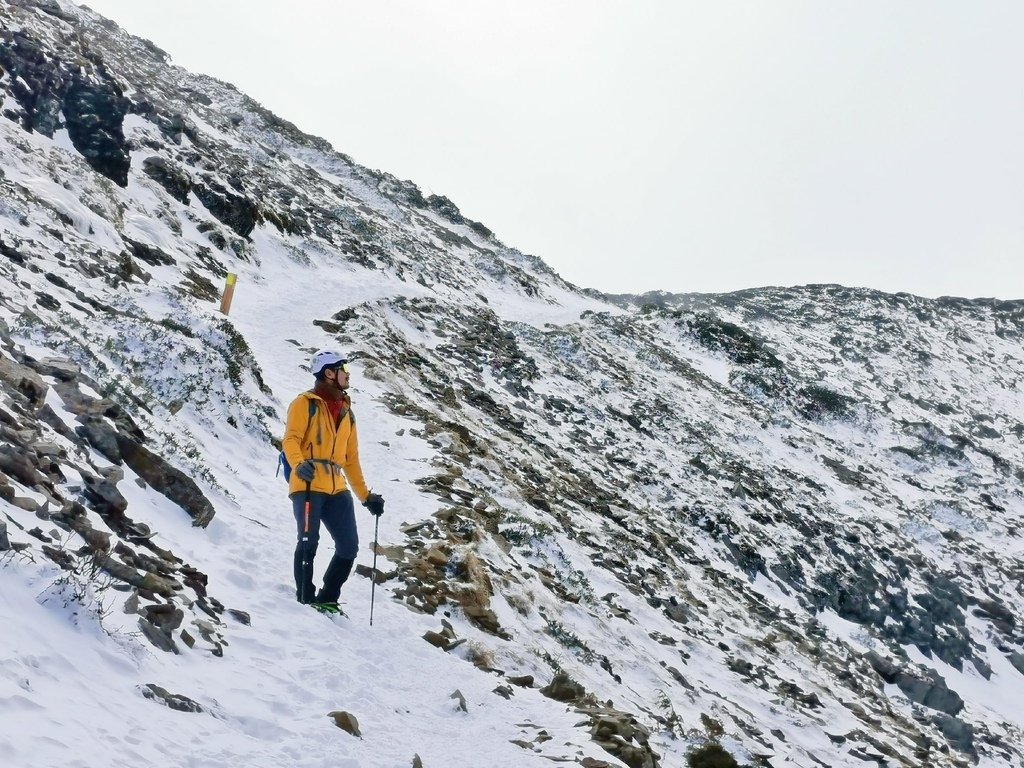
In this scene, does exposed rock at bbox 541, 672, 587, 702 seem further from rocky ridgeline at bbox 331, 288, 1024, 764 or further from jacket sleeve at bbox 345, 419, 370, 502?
jacket sleeve at bbox 345, 419, 370, 502

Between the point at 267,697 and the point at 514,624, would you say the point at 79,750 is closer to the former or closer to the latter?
the point at 267,697

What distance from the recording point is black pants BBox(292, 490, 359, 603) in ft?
22.8

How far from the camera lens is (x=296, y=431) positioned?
22.9ft

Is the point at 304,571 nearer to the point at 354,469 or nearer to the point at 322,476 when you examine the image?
the point at 322,476

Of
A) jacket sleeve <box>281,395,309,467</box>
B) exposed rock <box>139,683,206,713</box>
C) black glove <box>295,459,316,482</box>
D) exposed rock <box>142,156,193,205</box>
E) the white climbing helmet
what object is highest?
exposed rock <box>142,156,193,205</box>

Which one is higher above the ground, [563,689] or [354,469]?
[354,469]

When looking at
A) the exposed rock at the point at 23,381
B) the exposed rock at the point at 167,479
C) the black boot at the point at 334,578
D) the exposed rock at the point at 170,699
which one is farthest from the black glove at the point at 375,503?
the exposed rock at the point at 23,381

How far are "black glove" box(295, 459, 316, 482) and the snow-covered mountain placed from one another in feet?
3.98

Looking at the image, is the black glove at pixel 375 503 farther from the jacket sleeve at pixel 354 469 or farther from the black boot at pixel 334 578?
the black boot at pixel 334 578

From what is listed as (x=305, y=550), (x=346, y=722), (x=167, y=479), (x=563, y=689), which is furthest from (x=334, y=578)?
(x=563, y=689)

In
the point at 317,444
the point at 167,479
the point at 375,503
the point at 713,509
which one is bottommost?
the point at 167,479

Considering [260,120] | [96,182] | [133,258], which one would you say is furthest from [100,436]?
[260,120]

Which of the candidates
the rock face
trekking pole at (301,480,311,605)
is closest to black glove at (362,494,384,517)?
trekking pole at (301,480,311,605)

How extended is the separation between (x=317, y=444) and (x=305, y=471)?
0.34 m
